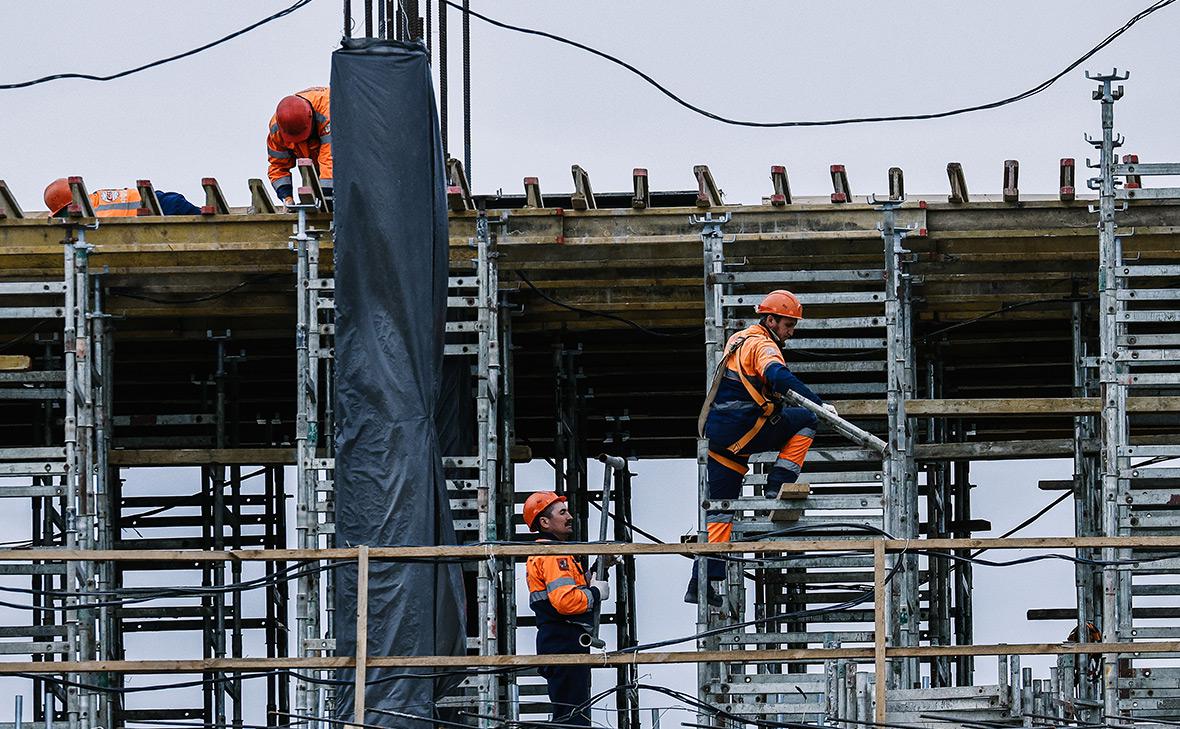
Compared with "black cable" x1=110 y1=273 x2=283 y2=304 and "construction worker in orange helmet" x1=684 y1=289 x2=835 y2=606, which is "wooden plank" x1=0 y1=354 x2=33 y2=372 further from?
"construction worker in orange helmet" x1=684 y1=289 x2=835 y2=606

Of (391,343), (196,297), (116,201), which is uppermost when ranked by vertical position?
(116,201)

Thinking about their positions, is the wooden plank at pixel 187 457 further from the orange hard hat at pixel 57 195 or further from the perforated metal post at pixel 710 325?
the perforated metal post at pixel 710 325

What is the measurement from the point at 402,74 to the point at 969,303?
654 cm

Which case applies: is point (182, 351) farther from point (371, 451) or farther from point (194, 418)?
point (371, 451)

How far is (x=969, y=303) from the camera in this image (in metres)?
21.5

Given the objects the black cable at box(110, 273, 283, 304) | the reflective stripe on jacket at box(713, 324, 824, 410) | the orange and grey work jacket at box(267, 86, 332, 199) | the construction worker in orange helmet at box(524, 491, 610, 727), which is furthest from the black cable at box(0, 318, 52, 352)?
the reflective stripe on jacket at box(713, 324, 824, 410)

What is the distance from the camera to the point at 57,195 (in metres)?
21.1

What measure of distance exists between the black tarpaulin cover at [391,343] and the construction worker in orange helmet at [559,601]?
86 cm

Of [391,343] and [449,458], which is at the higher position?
[391,343]

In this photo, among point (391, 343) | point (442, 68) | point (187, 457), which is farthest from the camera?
point (187, 457)

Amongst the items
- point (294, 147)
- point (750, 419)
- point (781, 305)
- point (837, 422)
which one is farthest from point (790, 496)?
point (294, 147)

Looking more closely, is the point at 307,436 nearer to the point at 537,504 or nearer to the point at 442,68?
the point at 537,504

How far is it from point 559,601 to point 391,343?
260 cm

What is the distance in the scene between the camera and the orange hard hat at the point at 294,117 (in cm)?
2084
